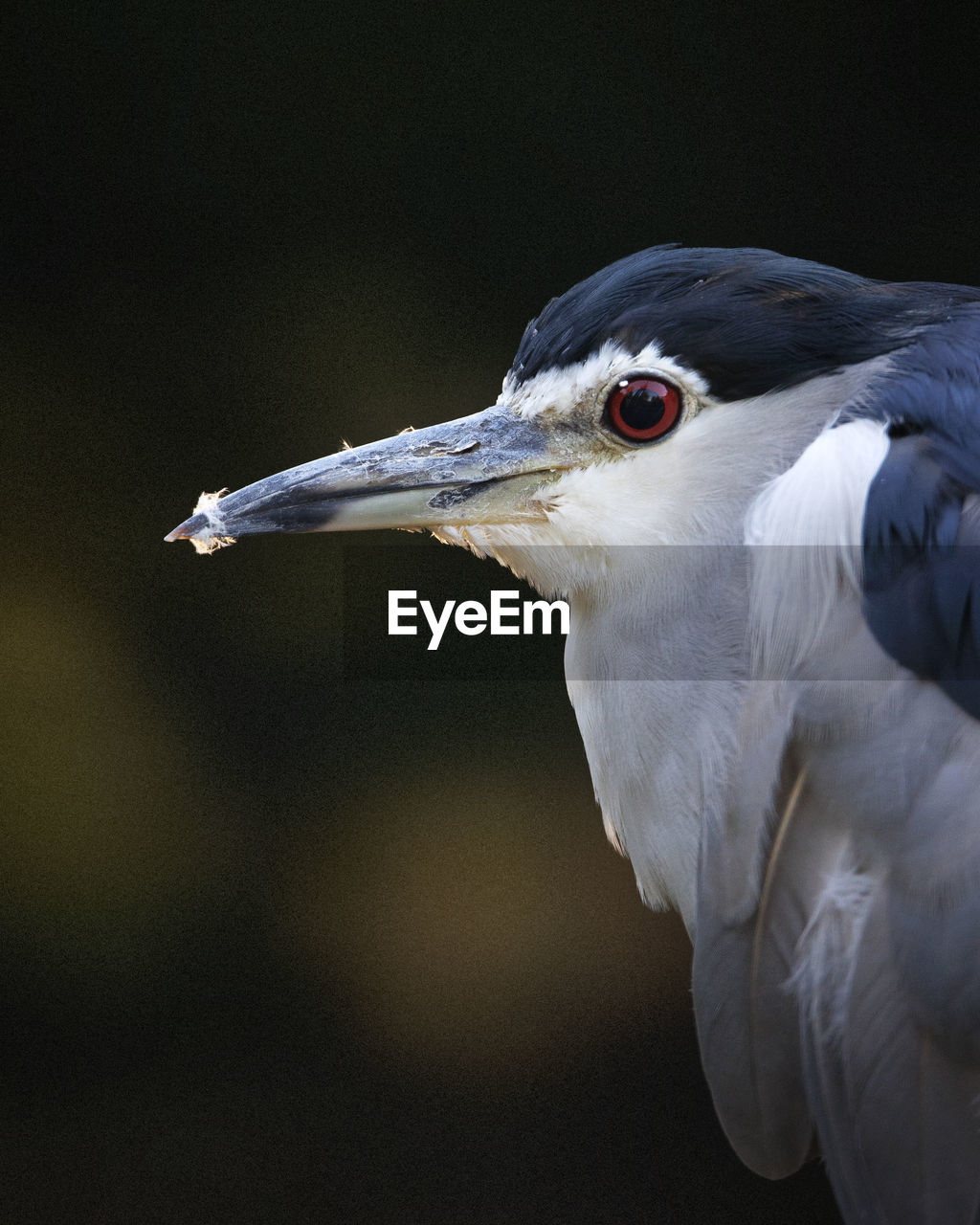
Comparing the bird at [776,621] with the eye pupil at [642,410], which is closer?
the bird at [776,621]

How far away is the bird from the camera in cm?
67

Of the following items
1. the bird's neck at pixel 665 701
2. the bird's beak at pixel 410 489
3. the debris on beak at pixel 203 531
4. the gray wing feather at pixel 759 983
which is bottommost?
the gray wing feather at pixel 759 983

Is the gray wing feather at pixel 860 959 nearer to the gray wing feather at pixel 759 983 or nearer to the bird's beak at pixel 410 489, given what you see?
the gray wing feather at pixel 759 983

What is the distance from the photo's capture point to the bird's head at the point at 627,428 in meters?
0.78

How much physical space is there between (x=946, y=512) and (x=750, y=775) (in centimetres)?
20

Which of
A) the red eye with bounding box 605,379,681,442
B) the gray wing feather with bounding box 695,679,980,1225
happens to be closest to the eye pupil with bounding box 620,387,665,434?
the red eye with bounding box 605,379,681,442

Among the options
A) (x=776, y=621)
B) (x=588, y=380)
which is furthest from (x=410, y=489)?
(x=776, y=621)

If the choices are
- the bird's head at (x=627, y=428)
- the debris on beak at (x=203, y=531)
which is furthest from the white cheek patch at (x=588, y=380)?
the debris on beak at (x=203, y=531)

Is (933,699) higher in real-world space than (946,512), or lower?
lower

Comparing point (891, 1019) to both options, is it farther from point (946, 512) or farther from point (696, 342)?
point (696, 342)

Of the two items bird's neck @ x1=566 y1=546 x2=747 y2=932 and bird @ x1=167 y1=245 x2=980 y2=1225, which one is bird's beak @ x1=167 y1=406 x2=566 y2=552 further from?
bird's neck @ x1=566 y1=546 x2=747 y2=932

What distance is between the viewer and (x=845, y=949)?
0.70 m

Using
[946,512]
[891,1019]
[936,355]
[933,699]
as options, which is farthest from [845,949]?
[936,355]

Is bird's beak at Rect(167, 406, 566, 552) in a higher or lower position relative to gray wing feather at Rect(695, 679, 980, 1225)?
higher
